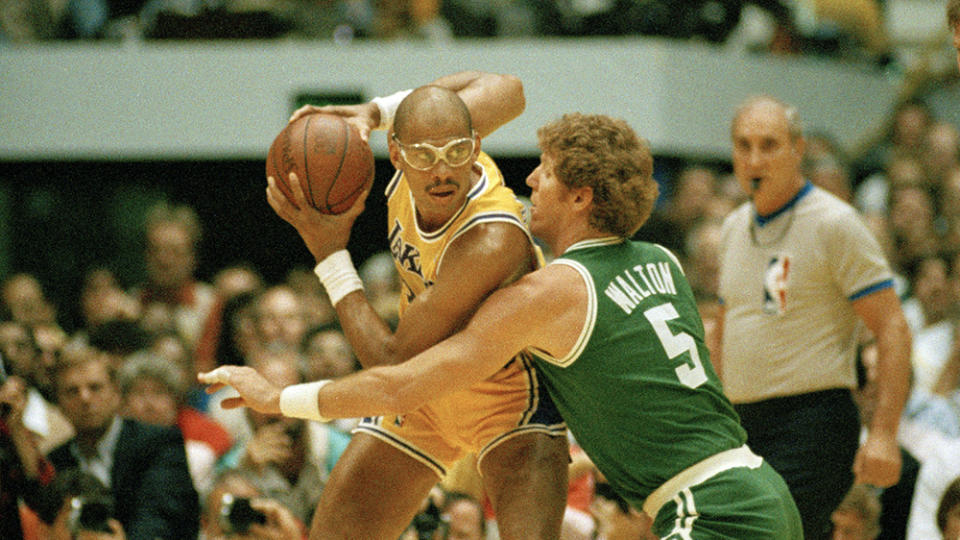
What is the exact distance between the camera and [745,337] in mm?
4824

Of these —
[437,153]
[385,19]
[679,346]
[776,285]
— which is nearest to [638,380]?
[679,346]

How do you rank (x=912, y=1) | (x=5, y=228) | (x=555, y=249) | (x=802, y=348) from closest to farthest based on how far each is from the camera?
(x=555, y=249) < (x=802, y=348) < (x=5, y=228) < (x=912, y=1)

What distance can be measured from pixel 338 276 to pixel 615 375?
92 centimetres

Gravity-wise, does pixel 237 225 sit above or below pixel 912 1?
A: below

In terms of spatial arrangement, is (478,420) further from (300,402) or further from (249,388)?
(249,388)

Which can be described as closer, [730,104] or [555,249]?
[555,249]

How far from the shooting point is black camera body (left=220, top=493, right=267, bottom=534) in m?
5.15

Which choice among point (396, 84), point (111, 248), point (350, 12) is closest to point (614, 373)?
point (396, 84)

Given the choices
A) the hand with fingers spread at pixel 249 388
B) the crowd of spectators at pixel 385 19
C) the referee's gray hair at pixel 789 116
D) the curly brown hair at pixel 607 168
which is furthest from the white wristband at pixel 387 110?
the crowd of spectators at pixel 385 19

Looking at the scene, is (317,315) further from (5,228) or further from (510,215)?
(510,215)

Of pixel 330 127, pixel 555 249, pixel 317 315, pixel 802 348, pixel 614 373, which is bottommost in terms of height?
pixel 317 315

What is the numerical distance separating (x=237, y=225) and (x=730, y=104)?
166 inches

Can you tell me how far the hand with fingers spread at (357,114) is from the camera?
13.1ft

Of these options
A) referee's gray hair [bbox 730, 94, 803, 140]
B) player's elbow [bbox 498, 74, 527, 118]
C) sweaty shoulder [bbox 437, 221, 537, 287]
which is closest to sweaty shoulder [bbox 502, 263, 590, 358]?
sweaty shoulder [bbox 437, 221, 537, 287]
